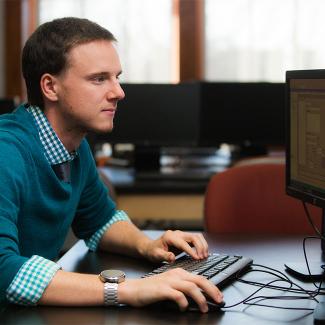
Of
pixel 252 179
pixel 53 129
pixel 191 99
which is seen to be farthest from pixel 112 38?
pixel 191 99

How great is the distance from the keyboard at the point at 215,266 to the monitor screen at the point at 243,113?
6.97 ft

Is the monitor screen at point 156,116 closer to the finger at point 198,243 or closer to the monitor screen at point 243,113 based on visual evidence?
the monitor screen at point 243,113

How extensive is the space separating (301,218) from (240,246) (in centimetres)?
43

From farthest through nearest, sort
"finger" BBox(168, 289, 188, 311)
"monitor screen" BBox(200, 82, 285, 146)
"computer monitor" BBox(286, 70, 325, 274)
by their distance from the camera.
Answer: "monitor screen" BBox(200, 82, 285, 146) → "computer monitor" BBox(286, 70, 325, 274) → "finger" BBox(168, 289, 188, 311)

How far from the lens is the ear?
1592mm

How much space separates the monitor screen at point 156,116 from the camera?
3.58 metres

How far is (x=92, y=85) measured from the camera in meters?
1.54

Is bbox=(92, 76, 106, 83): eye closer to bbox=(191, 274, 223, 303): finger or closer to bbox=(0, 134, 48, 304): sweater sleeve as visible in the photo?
bbox=(0, 134, 48, 304): sweater sleeve

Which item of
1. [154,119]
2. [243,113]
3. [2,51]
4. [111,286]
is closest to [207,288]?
[111,286]

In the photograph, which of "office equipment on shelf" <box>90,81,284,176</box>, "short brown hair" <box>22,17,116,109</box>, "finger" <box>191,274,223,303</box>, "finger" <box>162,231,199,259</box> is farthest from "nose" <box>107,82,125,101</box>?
"office equipment on shelf" <box>90,81,284,176</box>

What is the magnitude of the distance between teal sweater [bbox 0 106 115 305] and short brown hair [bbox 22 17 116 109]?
3.1 inches

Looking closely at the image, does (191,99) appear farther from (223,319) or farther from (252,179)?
(223,319)

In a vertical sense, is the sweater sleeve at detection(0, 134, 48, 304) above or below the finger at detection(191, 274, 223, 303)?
above

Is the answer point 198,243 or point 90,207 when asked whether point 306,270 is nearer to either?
point 198,243
